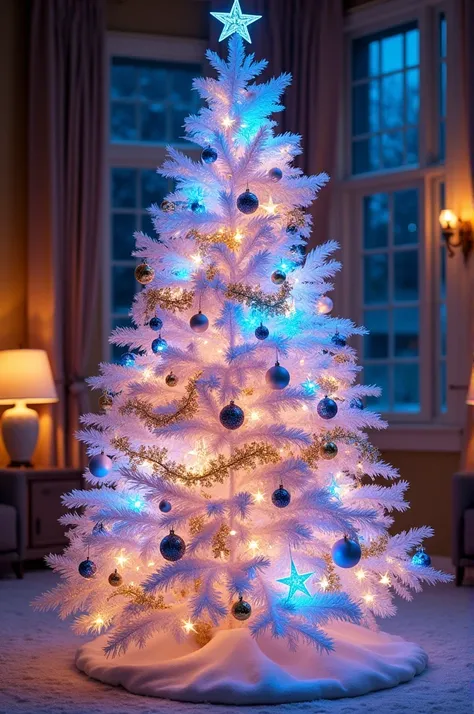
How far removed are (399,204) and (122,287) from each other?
183 centimetres

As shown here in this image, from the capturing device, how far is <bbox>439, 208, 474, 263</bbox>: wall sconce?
232 inches

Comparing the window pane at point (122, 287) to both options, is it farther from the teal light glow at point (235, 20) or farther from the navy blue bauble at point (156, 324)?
the navy blue bauble at point (156, 324)

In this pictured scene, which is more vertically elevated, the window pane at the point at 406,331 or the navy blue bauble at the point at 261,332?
the window pane at the point at 406,331

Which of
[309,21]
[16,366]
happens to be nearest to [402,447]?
[16,366]

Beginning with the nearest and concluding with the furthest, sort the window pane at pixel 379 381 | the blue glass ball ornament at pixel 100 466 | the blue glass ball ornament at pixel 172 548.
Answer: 1. the blue glass ball ornament at pixel 172 548
2. the blue glass ball ornament at pixel 100 466
3. the window pane at pixel 379 381

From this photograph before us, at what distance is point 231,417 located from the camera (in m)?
3.20

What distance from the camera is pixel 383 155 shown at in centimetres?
658

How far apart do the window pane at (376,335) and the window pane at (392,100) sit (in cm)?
117

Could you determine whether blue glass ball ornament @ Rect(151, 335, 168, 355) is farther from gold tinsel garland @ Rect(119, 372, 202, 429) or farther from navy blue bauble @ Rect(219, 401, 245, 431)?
navy blue bauble @ Rect(219, 401, 245, 431)

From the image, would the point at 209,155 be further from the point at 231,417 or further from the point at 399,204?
the point at 399,204

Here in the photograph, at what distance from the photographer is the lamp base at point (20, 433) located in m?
5.99

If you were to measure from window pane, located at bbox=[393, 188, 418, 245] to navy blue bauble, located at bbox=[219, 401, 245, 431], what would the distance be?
3507 millimetres

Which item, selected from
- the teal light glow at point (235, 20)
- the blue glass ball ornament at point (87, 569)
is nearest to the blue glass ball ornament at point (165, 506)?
the blue glass ball ornament at point (87, 569)

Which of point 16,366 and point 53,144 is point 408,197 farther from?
point 16,366
